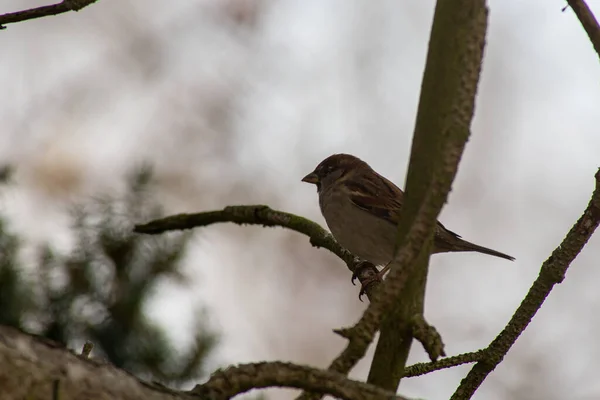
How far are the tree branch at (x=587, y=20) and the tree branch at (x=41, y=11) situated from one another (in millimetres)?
991

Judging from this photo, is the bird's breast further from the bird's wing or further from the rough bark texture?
the rough bark texture

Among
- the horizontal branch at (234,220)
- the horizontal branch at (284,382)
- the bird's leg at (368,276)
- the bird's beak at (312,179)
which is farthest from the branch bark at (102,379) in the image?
the bird's beak at (312,179)

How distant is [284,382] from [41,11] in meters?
0.97

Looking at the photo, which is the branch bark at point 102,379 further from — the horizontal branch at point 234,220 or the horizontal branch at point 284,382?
the horizontal branch at point 234,220

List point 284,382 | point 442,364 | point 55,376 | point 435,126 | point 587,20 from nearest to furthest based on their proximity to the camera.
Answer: point 55,376, point 284,382, point 435,126, point 587,20, point 442,364

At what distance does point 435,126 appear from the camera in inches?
50.3

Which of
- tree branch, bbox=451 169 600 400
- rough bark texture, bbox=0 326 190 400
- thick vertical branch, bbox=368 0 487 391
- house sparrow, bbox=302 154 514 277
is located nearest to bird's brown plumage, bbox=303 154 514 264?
house sparrow, bbox=302 154 514 277

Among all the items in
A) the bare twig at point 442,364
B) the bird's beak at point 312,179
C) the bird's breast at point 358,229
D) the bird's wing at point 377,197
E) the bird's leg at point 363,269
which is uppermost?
the bird's beak at point 312,179

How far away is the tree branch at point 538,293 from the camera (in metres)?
1.81

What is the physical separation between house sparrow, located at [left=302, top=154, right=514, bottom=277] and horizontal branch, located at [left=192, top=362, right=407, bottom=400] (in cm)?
243

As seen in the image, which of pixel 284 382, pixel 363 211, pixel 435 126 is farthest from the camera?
pixel 363 211

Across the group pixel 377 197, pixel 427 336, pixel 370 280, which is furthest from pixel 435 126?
pixel 377 197

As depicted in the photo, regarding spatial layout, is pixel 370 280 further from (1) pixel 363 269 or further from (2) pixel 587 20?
(2) pixel 587 20

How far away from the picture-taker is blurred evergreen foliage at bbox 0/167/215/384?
5.17 meters
